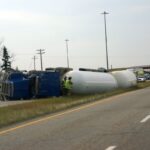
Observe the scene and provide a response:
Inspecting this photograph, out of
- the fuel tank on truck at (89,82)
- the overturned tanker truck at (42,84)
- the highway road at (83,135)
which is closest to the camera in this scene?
the highway road at (83,135)

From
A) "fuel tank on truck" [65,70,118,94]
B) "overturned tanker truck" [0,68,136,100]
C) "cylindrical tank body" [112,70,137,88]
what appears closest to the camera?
"overturned tanker truck" [0,68,136,100]

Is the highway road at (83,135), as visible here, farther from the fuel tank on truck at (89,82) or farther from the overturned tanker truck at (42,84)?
the fuel tank on truck at (89,82)

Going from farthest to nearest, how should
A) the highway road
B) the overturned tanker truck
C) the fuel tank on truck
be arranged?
the fuel tank on truck
the overturned tanker truck
the highway road

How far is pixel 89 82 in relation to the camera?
50.2 m

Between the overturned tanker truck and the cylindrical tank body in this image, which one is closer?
the overturned tanker truck

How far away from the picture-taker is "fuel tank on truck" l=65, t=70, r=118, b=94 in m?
49.2

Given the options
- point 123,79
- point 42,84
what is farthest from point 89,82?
point 123,79

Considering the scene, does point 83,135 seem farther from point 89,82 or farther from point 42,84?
point 89,82

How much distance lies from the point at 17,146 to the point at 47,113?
1249 cm

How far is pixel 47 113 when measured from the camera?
25.8 metres

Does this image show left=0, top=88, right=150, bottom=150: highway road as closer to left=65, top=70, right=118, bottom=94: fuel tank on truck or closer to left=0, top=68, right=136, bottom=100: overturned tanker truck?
left=0, top=68, right=136, bottom=100: overturned tanker truck

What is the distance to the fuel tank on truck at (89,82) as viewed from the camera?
4922cm

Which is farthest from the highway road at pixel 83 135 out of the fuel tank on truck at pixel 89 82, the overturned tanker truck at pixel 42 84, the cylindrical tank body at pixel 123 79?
the cylindrical tank body at pixel 123 79

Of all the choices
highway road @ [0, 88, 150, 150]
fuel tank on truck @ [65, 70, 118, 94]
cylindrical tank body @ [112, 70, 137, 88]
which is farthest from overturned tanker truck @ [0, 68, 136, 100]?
highway road @ [0, 88, 150, 150]
